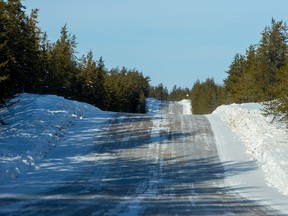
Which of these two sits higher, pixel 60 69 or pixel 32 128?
pixel 60 69

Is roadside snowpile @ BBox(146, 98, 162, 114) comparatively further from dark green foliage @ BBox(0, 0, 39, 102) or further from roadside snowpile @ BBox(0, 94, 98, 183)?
roadside snowpile @ BBox(0, 94, 98, 183)

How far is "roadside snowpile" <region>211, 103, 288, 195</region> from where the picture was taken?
1359cm

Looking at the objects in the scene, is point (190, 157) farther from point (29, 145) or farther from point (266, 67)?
point (266, 67)

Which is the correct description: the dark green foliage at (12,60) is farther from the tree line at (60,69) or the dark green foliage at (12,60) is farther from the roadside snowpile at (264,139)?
the roadside snowpile at (264,139)

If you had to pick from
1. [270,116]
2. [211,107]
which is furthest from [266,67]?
[211,107]

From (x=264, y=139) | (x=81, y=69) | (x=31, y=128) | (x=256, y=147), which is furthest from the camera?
(x=81, y=69)

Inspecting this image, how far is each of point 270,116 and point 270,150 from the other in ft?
17.5

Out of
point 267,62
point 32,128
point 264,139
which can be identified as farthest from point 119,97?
point 264,139

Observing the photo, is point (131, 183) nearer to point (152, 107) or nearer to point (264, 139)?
point (264, 139)

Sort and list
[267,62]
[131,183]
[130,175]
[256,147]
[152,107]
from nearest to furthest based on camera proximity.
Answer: [131,183]
[130,175]
[256,147]
[267,62]
[152,107]

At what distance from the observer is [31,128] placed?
1769 centimetres

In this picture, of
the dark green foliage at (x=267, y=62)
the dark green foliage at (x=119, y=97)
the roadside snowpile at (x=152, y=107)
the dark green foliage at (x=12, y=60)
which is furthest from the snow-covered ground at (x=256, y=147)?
the roadside snowpile at (x=152, y=107)

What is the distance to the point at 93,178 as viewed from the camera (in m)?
12.8

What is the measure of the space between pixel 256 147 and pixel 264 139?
2.38 feet
